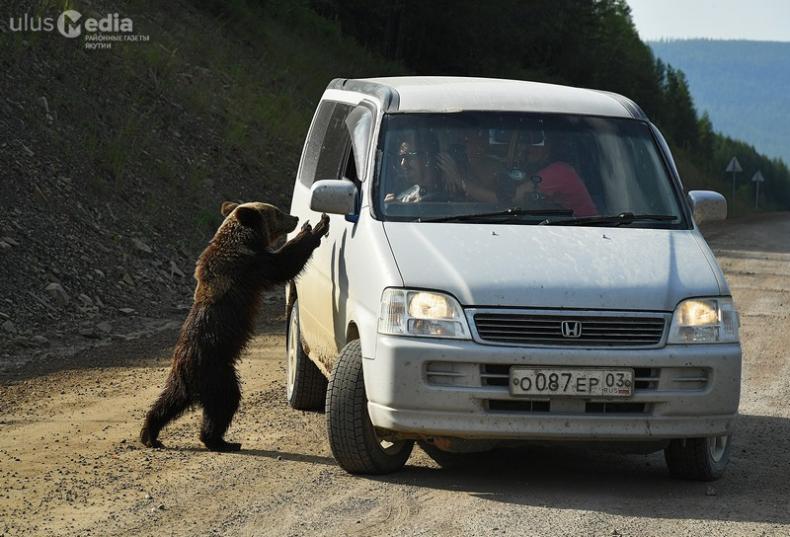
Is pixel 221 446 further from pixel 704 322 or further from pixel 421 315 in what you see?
pixel 704 322

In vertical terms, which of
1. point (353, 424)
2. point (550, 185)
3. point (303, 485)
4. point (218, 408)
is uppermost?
point (550, 185)

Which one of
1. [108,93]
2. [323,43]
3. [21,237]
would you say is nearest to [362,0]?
[323,43]

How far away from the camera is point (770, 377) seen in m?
10.8

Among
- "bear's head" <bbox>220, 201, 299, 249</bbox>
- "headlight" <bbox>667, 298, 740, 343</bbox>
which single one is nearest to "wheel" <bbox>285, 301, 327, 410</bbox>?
"bear's head" <bbox>220, 201, 299, 249</bbox>

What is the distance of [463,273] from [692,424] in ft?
4.50

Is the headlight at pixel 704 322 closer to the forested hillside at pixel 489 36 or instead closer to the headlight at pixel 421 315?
the headlight at pixel 421 315

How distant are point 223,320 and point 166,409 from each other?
2.10 feet

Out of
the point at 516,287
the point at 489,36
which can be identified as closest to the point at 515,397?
the point at 516,287

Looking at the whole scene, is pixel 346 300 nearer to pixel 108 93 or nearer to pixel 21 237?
pixel 21 237

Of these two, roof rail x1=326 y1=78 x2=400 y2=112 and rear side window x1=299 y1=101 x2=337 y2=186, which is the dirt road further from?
roof rail x1=326 y1=78 x2=400 y2=112

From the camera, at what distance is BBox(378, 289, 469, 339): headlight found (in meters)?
6.39

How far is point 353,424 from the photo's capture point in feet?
22.2

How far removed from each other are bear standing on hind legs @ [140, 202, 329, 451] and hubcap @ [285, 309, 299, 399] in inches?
52.0

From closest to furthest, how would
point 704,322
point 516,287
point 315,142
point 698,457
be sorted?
point 516,287 < point 704,322 < point 698,457 < point 315,142
